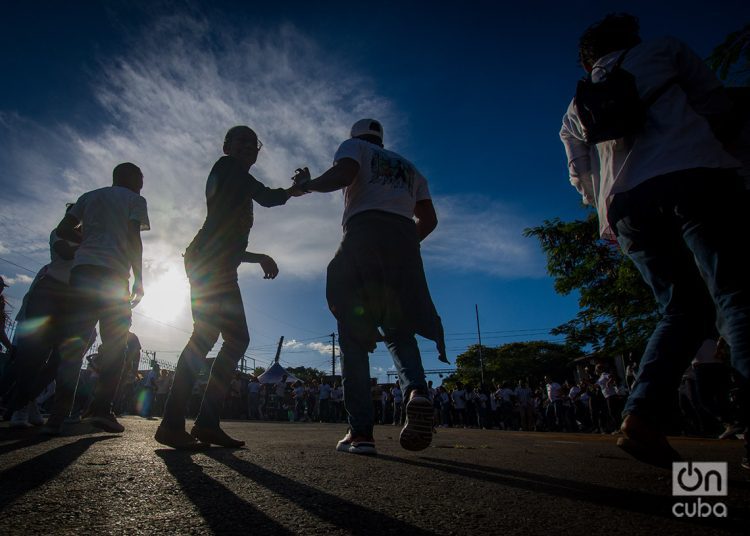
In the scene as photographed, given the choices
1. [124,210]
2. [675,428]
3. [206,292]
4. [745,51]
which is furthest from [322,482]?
[675,428]

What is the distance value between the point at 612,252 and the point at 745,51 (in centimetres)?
1187

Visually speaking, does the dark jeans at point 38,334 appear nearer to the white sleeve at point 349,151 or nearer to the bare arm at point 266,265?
the bare arm at point 266,265

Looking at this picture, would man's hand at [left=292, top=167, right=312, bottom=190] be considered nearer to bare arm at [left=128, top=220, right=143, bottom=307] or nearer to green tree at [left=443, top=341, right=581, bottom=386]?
bare arm at [left=128, top=220, right=143, bottom=307]

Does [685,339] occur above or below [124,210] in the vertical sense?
below

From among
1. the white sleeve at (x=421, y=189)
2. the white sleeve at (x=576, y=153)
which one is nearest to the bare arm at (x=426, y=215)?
the white sleeve at (x=421, y=189)

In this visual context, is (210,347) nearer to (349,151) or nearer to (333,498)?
(349,151)

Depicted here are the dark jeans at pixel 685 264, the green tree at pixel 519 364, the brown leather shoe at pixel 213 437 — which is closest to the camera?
the dark jeans at pixel 685 264

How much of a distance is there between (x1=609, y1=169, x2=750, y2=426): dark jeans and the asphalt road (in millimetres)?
416

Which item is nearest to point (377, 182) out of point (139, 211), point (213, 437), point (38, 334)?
point (213, 437)

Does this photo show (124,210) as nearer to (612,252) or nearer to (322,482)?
(322,482)

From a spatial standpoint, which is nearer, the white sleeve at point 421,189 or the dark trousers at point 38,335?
the white sleeve at point 421,189

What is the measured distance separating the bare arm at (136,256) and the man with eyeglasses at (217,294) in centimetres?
97

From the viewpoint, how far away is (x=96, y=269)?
3.69 m

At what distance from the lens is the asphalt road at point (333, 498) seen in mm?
1083
